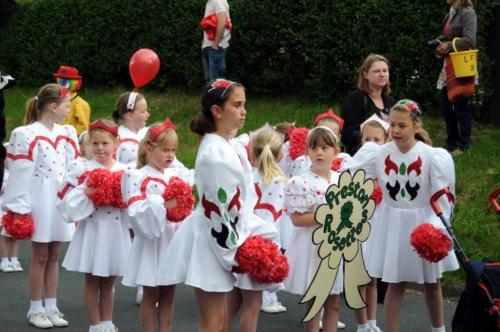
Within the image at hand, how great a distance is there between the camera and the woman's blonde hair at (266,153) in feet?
26.6

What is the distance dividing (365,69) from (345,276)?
3.32 metres

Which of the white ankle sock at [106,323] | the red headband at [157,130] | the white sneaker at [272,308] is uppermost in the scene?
the red headband at [157,130]

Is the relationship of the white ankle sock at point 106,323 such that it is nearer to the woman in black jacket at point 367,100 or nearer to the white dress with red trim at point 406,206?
the white dress with red trim at point 406,206

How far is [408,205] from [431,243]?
65 cm

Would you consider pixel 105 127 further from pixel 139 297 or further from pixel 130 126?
pixel 139 297

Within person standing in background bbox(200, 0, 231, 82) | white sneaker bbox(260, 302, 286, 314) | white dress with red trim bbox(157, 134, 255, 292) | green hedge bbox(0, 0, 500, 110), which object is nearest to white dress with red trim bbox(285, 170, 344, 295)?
white dress with red trim bbox(157, 134, 255, 292)

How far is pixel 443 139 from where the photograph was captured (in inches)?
498

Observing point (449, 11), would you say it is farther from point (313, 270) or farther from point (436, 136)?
point (313, 270)

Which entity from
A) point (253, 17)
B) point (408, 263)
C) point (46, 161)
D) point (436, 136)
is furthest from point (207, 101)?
point (253, 17)

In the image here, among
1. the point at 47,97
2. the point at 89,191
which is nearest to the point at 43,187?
the point at 47,97

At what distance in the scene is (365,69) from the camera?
30.8 ft

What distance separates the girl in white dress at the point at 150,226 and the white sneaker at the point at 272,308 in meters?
1.75

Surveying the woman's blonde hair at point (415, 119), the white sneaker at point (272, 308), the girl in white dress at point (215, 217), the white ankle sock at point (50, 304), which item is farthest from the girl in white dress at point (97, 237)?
the woman's blonde hair at point (415, 119)

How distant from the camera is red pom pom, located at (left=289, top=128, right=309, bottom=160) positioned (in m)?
8.77
